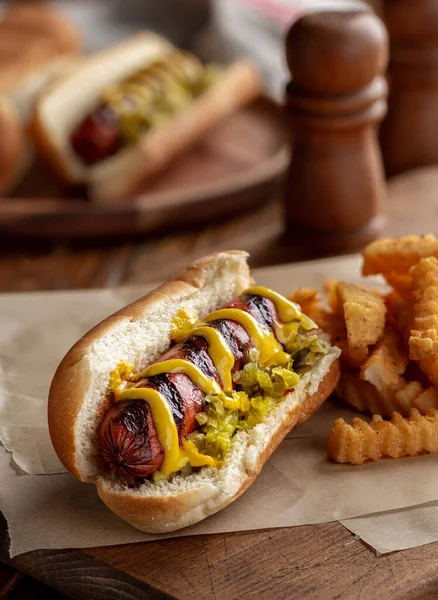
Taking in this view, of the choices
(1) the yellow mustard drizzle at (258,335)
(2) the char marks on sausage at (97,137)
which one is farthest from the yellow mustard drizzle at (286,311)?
(2) the char marks on sausage at (97,137)

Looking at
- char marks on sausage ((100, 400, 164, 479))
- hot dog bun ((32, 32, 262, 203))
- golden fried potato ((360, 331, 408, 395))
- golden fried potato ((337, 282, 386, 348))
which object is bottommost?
hot dog bun ((32, 32, 262, 203))

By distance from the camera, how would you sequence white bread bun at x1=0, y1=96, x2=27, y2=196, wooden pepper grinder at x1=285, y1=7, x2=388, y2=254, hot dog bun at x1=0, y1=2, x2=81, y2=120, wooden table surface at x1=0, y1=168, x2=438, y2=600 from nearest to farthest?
wooden table surface at x1=0, y1=168, x2=438, y2=600
wooden pepper grinder at x1=285, y1=7, x2=388, y2=254
white bread bun at x1=0, y1=96, x2=27, y2=196
hot dog bun at x1=0, y1=2, x2=81, y2=120

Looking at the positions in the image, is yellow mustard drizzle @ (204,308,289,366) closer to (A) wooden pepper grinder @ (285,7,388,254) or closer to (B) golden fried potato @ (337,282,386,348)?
(B) golden fried potato @ (337,282,386,348)

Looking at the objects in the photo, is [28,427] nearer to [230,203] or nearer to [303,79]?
[303,79]

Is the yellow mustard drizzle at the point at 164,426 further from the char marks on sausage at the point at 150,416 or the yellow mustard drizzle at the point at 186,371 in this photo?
the yellow mustard drizzle at the point at 186,371

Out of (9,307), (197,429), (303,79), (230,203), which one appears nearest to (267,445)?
(197,429)

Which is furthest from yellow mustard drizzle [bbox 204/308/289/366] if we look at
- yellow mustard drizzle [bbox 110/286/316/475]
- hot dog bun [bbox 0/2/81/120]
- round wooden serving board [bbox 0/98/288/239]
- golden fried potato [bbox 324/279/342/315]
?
hot dog bun [bbox 0/2/81/120]
